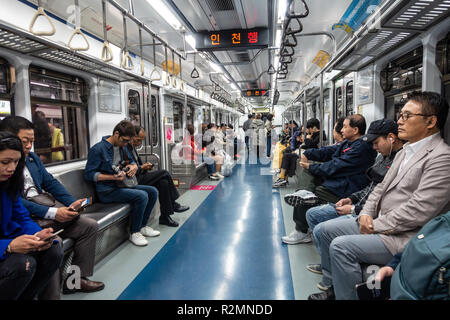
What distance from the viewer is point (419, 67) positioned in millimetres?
3045

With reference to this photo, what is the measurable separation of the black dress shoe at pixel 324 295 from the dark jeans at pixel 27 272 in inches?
77.4

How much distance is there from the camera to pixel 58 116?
379cm

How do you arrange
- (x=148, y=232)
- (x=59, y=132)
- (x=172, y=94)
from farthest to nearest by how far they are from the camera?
(x=172, y=94), (x=59, y=132), (x=148, y=232)

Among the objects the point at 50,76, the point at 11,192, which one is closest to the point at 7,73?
the point at 50,76

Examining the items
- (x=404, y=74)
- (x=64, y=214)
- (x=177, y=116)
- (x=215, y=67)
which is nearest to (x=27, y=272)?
(x=64, y=214)

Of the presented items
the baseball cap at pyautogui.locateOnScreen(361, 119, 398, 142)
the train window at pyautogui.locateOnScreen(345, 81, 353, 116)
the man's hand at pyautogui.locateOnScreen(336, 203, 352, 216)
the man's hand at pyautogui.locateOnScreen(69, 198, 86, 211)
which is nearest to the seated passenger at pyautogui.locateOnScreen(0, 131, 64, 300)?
the man's hand at pyautogui.locateOnScreen(69, 198, 86, 211)

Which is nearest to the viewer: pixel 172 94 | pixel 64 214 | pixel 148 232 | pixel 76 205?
pixel 64 214

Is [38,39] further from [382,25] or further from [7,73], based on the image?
[382,25]

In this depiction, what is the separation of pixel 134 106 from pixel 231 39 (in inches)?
91.1

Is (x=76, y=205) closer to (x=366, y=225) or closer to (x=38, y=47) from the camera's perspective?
(x=38, y=47)

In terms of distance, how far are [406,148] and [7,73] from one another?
12.7 ft

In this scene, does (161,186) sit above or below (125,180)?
below

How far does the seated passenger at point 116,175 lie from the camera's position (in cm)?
331

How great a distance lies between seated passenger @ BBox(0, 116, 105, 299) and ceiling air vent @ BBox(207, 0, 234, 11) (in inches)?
124
